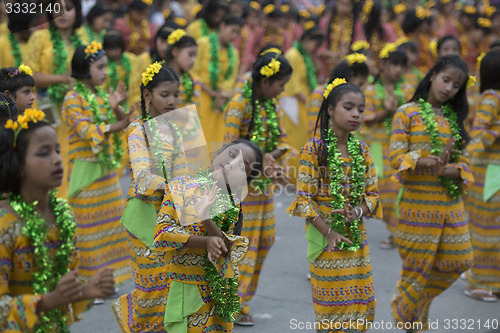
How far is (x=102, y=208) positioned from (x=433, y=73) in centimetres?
306

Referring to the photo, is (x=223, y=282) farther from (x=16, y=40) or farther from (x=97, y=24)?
(x=97, y=24)

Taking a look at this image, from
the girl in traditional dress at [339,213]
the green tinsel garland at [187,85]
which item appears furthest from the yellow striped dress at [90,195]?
the girl in traditional dress at [339,213]

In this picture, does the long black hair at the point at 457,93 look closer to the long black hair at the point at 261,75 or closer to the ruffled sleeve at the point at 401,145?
the ruffled sleeve at the point at 401,145

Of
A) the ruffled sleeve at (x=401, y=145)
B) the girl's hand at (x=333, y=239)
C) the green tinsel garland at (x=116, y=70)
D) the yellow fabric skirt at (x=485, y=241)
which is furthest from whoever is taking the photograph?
the green tinsel garland at (x=116, y=70)

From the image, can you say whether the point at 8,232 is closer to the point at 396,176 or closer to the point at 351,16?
Answer: the point at 396,176

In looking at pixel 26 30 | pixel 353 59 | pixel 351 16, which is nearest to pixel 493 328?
pixel 353 59

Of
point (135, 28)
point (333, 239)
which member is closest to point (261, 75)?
point (333, 239)

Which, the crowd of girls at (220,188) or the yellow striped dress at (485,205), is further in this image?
the yellow striped dress at (485,205)

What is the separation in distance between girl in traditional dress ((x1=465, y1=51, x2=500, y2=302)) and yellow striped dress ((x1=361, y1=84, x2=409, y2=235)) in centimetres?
117

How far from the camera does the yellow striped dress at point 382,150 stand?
691 cm

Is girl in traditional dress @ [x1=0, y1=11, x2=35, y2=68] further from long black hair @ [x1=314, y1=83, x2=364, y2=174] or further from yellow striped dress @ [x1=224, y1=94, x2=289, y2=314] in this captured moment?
long black hair @ [x1=314, y1=83, x2=364, y2=174]

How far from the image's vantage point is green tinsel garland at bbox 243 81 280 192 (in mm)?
4949

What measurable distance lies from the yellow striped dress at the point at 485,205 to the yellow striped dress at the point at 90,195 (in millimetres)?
3268

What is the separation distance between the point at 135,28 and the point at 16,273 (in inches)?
300
